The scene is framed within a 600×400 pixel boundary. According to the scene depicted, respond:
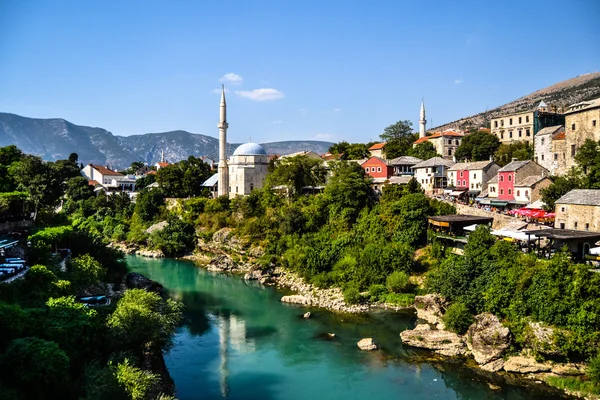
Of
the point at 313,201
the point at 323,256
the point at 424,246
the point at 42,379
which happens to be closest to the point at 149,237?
the point at 313,201

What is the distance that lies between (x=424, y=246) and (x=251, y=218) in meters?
17.6

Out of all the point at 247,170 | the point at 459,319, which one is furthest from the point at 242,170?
the point at 459,319

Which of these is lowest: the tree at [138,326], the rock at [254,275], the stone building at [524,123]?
the rock at [254,275]

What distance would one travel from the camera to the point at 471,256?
947 inches

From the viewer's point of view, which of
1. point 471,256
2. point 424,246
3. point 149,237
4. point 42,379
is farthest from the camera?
point 149,237

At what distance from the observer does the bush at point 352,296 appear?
27172 millimetres

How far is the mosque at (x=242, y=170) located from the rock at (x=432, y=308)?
29240 millimetres

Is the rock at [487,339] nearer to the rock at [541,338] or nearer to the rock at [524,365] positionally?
the rock at [524,365]

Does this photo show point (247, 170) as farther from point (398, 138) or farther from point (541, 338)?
point (541, 338)

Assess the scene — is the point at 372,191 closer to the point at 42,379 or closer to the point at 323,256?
the point at 323,256

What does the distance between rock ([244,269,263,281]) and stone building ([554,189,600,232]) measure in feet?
67.0

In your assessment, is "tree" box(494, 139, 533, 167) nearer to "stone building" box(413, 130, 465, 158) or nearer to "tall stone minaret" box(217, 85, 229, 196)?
"stone building" box(413, 130, 465, 158)

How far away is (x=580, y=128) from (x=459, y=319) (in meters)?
19.2

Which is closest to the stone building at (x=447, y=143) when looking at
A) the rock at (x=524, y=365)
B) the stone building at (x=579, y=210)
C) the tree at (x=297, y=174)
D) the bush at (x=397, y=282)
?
the tree at (x=297, y=174)
